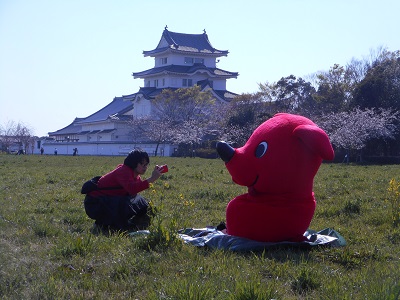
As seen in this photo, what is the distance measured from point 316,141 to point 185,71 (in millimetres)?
52673

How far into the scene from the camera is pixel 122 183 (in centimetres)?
686

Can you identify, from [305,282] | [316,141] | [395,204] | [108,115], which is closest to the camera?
[305,282]

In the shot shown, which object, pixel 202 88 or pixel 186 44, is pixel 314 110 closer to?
pixel 202 88

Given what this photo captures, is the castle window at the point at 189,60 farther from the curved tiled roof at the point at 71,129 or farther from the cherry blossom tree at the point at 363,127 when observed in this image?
the cherry blossom tree at the point at 363,127

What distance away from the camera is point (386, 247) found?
5.80 m

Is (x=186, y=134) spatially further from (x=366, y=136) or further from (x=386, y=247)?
(x=386, y=247)

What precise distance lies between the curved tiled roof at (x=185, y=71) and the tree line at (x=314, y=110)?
5.15 meters

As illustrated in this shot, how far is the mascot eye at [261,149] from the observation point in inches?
226

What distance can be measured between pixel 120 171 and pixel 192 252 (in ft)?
6.82

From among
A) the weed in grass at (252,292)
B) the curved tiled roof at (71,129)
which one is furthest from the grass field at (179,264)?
the curved tiled roof at (71,129)

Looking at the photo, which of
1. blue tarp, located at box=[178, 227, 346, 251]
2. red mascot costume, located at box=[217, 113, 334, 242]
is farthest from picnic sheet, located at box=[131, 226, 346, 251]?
red mascot costume, located at box=[217, 113, 334, 242]

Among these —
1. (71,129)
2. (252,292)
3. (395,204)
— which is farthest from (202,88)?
(252,292)

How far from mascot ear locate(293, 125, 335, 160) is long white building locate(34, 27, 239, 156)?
156 feet

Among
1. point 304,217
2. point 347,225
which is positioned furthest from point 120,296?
point 347,225
